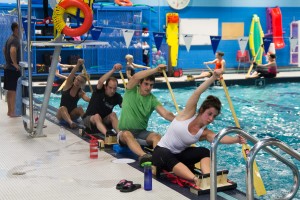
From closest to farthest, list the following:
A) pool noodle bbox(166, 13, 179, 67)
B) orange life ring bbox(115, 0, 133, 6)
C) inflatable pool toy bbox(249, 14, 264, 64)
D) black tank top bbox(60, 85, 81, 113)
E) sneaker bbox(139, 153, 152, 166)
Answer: sneaker bbox(139, 153, 152, 166) < black tank top bbox(60, 85, 81, 113) < orange life ring bbox(115, 0, 133, 6) < pool noodle bbox(166, 13, 179, 67) < inflatable pool toy bbox(249, 14, 264, 64)

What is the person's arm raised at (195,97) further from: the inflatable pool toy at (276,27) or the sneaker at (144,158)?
the inflatable pool toy at (276,27)

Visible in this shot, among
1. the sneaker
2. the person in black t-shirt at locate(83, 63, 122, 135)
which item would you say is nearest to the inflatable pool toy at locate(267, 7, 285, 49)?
the person in black t-shirt at locate(83, 63, 122, 135)

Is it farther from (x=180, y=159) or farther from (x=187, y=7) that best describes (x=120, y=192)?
(x=187, y=7)

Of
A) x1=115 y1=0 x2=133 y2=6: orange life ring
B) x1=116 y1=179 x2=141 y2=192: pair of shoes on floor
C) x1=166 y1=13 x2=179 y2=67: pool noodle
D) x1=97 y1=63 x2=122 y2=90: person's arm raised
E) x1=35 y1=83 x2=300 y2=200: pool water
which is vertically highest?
x1=115 y1=0 x2=133 y2=6: orange life ring

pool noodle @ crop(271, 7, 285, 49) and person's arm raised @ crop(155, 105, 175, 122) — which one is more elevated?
pool noodle @ crop(271, 7, 285, 49)

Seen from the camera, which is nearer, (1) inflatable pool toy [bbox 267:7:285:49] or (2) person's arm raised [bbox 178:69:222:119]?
(2) person's arm raised [bbox 178:69:222:119]

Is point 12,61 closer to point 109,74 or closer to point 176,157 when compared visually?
point 109,74

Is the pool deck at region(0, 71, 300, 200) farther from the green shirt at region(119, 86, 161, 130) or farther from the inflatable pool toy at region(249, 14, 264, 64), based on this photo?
the inflatable pool toy at region(249, 14, 264, 64)

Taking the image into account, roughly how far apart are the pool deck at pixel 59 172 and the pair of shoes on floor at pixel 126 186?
0.15 feet

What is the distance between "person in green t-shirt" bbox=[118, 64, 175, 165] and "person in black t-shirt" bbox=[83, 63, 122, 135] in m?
0.82

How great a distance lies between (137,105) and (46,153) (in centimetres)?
127

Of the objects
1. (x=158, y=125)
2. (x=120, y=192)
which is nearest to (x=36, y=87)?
(x=158, y=125)

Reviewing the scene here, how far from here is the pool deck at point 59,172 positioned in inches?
190

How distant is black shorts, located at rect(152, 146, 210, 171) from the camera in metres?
5.18
